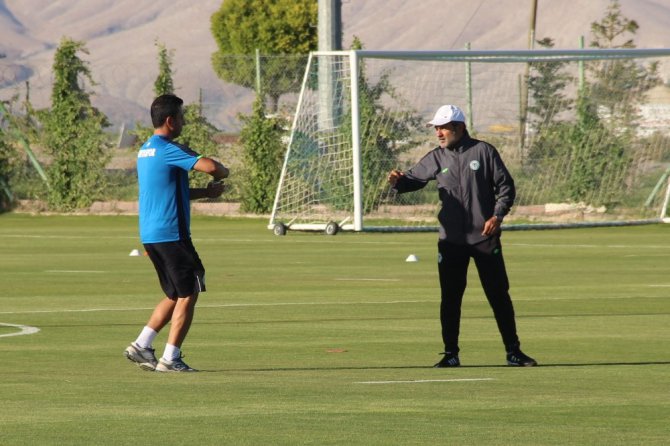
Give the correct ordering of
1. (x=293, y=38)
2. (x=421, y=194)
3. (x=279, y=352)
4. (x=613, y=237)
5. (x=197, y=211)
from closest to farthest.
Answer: (x=279, y=352) → (x=613, y=237) → (x=421, y=194) → (x=197, y=211) → (x=293, y=38)

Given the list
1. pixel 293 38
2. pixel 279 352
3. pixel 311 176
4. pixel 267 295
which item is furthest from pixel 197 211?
pixel 293 38

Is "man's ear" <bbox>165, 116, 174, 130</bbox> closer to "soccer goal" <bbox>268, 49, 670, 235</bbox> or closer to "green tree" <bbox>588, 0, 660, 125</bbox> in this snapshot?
"soccer goal" <bbox>268, 49, 670, 235</bbox>

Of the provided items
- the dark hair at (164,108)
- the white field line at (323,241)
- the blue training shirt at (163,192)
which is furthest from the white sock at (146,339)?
the white field line at (323,241)

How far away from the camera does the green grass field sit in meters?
10.2

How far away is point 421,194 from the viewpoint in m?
38.0

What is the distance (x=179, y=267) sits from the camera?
1339 cm

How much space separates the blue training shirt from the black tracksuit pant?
1.97 meters

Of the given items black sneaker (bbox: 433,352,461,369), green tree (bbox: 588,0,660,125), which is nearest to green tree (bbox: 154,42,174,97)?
green tree (bbox: 588,0,660,125)

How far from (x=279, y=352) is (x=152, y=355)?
1.63 meters

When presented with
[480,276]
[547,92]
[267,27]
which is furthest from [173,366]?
[267,27]

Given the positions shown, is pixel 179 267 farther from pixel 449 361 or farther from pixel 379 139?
pixel 379 139

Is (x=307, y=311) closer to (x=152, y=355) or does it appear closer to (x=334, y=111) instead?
(x=152, y=355)

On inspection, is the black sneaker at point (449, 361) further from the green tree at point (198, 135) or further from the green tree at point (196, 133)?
the green tree at point (198, 135)

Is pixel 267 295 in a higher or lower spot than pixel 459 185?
lower
